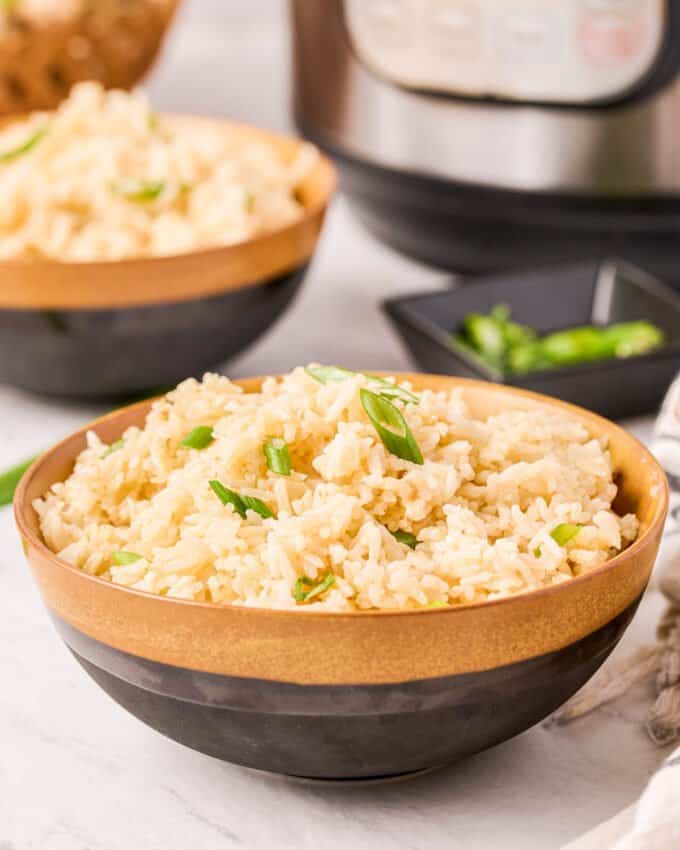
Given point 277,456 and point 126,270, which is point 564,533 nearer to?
point 277,456

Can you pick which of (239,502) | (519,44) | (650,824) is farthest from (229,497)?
(519,44)

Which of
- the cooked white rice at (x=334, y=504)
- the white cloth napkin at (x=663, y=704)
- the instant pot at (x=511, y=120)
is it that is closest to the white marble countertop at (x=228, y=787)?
the white cloth napkin at (x=663, y=704)

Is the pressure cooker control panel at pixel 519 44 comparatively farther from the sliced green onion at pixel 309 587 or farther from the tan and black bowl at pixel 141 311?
the sliced green onion at pixel 309 587

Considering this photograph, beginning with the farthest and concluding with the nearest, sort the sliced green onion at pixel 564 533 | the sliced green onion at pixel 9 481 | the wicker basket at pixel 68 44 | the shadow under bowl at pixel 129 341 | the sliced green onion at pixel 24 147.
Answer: the wicker basket at pixel 68 44 < the sliced green onion at pixel 24 147 < the shadow under bowl at pixel 129 341 < the sliced green onion at pixel 9 481 < the sliced green onion at pixel 564 533

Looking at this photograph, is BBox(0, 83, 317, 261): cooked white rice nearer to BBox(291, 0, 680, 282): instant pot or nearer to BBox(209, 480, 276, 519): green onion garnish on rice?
BBox(291, 0, 680, 282): instant pot

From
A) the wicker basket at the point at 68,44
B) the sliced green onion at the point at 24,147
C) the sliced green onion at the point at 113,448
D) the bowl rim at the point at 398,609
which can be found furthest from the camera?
the wicker basket at the point at 68,44

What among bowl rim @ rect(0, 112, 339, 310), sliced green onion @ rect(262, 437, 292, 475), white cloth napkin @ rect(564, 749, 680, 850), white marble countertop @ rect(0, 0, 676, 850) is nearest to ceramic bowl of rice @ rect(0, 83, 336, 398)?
bowl rim @ rect(0, 112, 339, 310)

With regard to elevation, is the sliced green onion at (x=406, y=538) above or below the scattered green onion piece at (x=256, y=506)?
below
